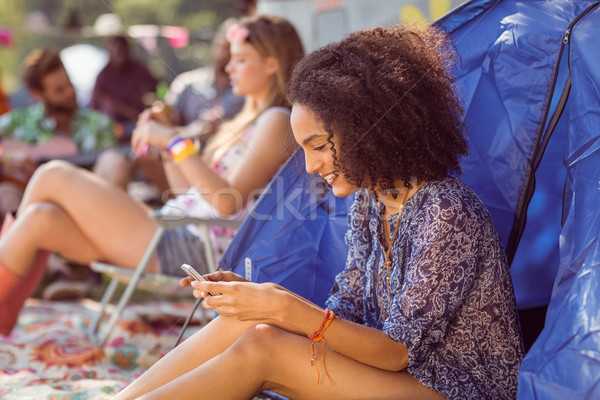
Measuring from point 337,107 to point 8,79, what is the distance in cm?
1138

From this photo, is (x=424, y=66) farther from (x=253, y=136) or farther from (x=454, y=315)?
(x=253, y=136)

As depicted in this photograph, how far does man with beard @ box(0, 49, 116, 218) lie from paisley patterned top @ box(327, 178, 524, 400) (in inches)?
114

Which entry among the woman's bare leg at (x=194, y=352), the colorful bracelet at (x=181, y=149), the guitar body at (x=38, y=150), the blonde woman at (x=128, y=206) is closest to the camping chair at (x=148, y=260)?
the blonde woman at (x=128, y=206)

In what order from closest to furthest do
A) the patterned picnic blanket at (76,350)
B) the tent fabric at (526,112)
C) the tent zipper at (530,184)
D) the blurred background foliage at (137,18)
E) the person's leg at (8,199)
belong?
1. the tent fabric at (526,112)
2. the tent zipper at (530,184)
3. the patterned picnic blanket at (76,350)
4. the person's leg at (8,199)
5. the blurred background foliage at (137,18)

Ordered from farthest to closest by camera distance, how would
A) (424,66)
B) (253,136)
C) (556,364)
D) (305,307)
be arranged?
(253,136)
(424,66)
(305,307)
(556,364)

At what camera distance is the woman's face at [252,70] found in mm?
2732

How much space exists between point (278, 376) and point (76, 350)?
143cm

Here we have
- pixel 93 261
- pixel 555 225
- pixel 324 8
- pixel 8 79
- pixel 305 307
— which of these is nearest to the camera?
pixel 305 307

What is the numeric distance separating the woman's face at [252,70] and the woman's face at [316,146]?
3.60 ft

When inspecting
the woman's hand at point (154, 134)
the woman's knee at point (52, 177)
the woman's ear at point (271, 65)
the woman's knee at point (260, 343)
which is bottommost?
the woman's knee at point (260, 343)

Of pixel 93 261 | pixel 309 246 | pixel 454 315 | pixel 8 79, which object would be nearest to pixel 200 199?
pixel 93 261

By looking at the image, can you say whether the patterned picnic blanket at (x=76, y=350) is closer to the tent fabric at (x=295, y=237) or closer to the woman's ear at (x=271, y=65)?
the tent fabric at (x=295, y=237)

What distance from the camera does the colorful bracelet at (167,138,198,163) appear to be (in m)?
2.54

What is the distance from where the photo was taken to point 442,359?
156cm
